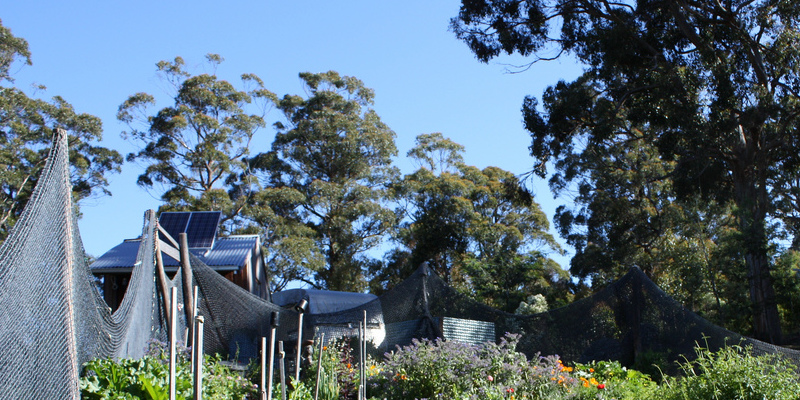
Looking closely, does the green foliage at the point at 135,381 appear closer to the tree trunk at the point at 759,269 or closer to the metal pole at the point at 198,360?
the metal pole at the point at 198,360

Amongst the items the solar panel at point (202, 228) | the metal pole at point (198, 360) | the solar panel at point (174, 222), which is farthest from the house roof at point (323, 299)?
the metal pole at point (198, 360)

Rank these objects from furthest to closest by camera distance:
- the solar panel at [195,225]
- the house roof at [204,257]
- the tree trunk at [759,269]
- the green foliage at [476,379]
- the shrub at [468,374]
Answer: the solar panel at [195,225], the house roof at [204,257], the tree trunk at [759,269], the shrub at [468,374], the green foliage at [476,379]

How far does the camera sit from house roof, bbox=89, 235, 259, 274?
51.6 feet

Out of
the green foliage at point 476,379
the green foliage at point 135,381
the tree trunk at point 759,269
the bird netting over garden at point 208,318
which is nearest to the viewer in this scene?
the bird netting over garden at point 208,318

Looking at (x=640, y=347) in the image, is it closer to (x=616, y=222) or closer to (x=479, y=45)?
(x=479, y=45)

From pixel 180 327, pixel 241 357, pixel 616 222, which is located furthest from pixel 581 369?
pixel 616 222

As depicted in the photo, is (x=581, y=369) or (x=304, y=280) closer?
(x=581, y=369)

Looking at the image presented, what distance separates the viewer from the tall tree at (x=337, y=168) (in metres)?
26.1

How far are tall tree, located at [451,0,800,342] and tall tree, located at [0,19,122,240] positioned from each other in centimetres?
1488

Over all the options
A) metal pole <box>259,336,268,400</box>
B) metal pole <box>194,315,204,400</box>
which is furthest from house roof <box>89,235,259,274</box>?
metal pole <box>194,315,204,400</box>

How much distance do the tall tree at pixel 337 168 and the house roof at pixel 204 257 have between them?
8223mm

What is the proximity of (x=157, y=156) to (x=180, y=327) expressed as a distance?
66.1ft

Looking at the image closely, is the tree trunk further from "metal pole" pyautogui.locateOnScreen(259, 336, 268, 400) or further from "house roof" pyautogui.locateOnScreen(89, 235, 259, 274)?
"metal pole" pyautogui.locateOnScreen(259, 336, 268, 400)

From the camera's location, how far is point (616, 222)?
2098 cm
